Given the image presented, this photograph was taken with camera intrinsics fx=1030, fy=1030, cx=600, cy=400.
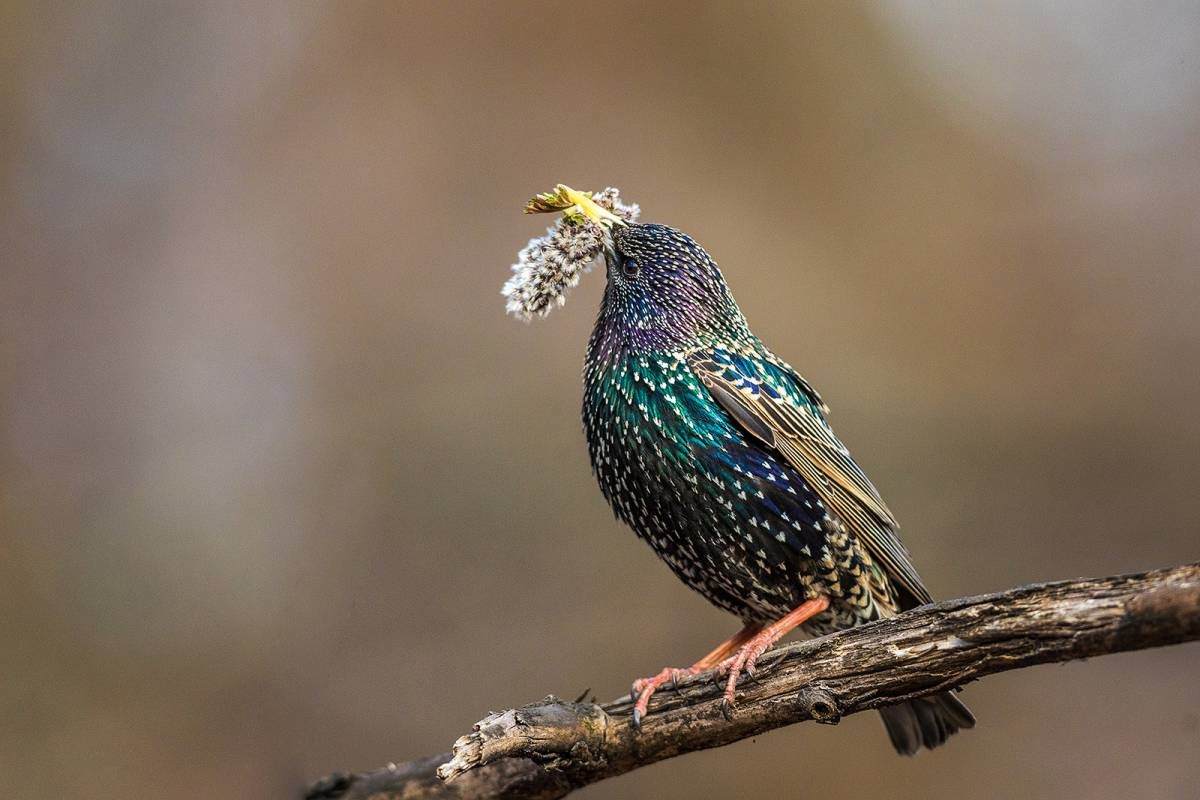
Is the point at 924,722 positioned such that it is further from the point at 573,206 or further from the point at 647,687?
the point at 573,206

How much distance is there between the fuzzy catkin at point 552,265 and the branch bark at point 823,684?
1391mm

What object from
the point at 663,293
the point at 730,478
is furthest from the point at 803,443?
the point at 663,293

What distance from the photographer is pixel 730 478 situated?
332 centimetres

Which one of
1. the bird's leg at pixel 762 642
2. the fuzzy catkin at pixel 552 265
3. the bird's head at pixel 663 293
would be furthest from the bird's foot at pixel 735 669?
the fuzzy catkin at pixel 552 265

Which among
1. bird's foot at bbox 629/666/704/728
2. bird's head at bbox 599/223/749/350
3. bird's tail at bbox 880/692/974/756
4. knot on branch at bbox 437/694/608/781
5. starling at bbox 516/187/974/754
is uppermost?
bird's head at bbox 599/223/749/350

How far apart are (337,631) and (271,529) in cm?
81

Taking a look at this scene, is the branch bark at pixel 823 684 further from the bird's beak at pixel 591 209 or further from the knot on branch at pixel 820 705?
the bird's beak at pixel 591 209

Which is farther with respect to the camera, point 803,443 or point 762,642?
point 803,443

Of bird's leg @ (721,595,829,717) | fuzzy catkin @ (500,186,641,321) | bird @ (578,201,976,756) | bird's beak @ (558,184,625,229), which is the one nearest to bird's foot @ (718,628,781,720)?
bird's leg @ (721,595,829,717)

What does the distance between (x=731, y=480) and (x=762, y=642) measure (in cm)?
52

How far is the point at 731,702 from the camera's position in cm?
296

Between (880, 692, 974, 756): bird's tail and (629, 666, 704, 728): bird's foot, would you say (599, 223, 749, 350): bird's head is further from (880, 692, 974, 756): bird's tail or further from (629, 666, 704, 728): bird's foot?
(880, 692, 974, 756): bird's tail

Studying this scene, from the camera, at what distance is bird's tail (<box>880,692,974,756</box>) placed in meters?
3.47

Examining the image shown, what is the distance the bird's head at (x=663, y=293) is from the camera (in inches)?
142
